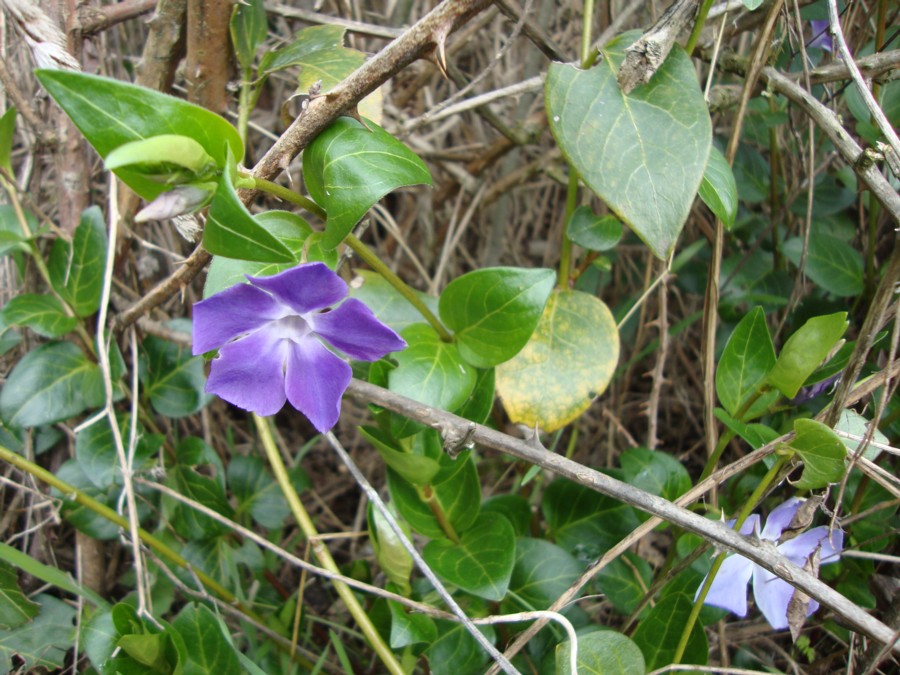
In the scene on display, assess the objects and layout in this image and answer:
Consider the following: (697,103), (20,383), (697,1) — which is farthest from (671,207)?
(20,383)

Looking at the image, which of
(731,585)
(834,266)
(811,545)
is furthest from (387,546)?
(834,266)

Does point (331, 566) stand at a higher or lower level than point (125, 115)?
lower

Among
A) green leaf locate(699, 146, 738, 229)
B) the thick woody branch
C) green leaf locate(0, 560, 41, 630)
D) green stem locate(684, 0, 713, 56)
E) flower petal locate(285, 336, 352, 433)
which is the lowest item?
green leaf locate(0, 560, 41, 630)

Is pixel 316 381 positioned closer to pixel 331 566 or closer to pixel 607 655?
pixel 331 566

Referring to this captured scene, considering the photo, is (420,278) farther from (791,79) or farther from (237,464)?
(791,79)

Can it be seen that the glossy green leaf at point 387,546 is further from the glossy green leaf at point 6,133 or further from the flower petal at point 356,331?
the glossy green leaf at point 6,133

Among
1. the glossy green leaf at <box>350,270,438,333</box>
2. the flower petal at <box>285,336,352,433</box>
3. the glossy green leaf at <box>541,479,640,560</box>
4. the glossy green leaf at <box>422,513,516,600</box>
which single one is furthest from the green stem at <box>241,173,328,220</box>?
the glossy green leaf at <box>541,479,640,560</box>

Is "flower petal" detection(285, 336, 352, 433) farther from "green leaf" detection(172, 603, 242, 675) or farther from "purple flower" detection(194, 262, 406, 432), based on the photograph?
"green leaf" detection(172, 603, 242, 675)
